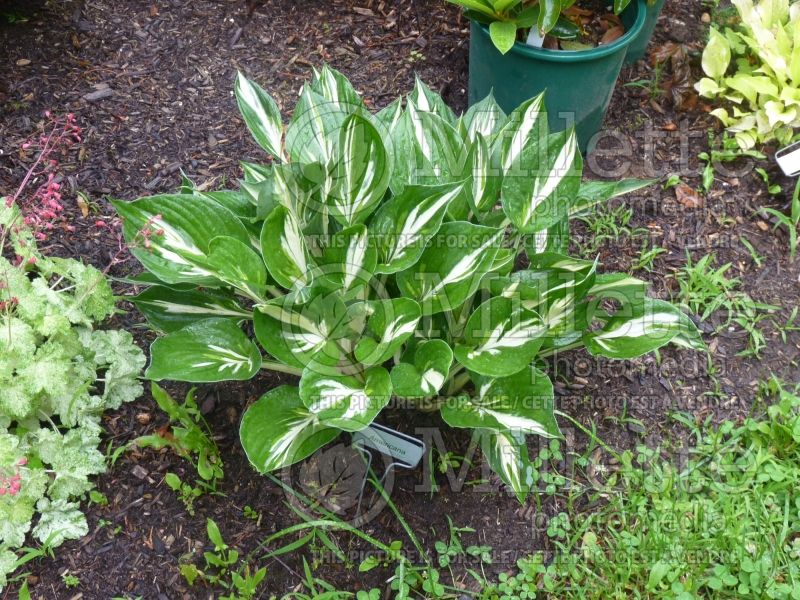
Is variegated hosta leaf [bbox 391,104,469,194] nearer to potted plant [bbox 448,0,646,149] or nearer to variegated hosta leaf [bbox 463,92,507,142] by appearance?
variegated hosta leaf [bbox 463,92,507,142]

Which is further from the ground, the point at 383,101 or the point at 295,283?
the point at 295,283

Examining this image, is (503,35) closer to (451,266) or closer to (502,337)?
(451,266)

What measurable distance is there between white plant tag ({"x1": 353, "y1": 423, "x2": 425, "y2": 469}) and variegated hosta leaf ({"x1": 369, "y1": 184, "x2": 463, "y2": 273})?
0.42 meters

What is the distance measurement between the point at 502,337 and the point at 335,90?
2.42 ft

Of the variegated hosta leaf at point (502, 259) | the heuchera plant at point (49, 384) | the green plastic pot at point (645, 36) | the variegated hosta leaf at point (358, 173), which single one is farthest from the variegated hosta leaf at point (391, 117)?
the green plastic pot at point (645, 36)

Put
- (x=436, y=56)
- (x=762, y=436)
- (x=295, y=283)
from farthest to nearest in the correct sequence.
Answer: (x=436, y=56) → (x=762, y=436) → (x=295, y=283)

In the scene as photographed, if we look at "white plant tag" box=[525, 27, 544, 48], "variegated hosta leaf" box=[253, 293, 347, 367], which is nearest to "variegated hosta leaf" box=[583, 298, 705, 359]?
"variegated hosta leaf" box=[253, 293, 347, 367]

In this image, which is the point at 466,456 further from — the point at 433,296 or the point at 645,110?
the point at 645,110

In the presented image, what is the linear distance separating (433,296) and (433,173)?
313mm

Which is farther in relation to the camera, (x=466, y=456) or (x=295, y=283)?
(x=466, y=456)

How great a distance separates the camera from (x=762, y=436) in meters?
1.99

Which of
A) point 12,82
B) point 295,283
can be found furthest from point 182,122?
point 295,283

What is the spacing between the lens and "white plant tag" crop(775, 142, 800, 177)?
2369mm

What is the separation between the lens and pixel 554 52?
2.20 metres
